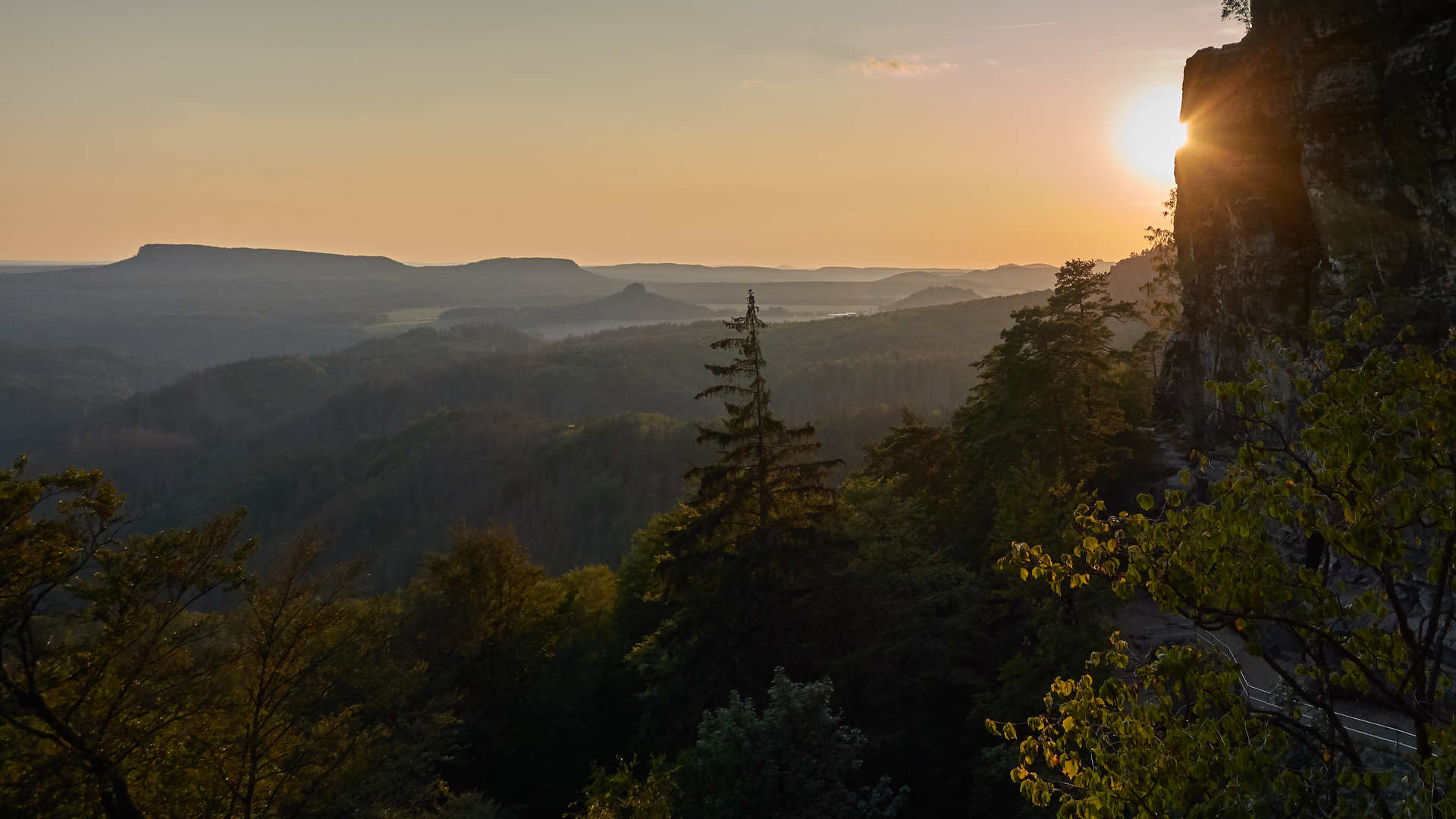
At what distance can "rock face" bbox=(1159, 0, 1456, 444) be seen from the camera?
2150cm

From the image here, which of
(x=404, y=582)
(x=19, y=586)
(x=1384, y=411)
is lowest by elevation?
(x=404, y=582)

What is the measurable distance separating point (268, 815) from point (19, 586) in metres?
6.82

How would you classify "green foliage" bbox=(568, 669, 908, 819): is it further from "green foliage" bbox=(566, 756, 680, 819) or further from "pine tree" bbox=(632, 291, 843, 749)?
"pine tree" bbox=(632, 291, 843, 749)

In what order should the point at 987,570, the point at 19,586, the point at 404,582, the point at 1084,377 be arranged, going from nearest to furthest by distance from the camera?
the point at 19,586, the point at 987,570, the point at 1084,377, the point at 404,582

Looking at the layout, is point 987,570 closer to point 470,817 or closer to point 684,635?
point 684,635

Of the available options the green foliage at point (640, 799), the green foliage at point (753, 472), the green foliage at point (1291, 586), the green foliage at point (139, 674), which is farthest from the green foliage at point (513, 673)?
the green foliage at point (1291, 586)

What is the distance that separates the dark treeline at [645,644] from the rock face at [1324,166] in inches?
257

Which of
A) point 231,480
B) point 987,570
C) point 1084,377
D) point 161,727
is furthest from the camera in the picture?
point 231,480

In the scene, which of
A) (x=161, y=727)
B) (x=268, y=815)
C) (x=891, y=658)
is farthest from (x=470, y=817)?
(x=891, y=658)

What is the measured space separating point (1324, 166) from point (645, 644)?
29102mm

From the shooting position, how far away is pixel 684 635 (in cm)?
2764

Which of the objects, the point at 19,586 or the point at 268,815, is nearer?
the point at 19,586

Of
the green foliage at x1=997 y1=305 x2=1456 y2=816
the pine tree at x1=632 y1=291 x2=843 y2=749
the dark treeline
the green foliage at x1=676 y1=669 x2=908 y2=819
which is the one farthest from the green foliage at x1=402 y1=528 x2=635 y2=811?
the green foliage at x1=997 y1=305 x2=1456 y2=816

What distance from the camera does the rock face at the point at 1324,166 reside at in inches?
846
